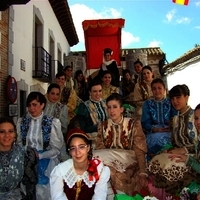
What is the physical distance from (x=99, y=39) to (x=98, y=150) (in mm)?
9240

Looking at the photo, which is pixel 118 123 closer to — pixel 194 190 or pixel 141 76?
pixel 194 190

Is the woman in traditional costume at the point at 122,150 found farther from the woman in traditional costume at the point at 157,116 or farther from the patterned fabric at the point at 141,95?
the patterned fabric at the point at 141,95

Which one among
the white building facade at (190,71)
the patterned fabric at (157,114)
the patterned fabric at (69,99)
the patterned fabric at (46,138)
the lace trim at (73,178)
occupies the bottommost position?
the lace trim at (73,178)

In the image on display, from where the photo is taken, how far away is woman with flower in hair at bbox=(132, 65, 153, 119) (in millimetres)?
5609

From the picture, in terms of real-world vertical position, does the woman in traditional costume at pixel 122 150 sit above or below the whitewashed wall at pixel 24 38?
below

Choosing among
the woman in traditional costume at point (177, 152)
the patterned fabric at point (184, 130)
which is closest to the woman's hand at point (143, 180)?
the woman in traditional costume at point (177, 152)

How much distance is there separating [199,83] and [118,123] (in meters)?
5.96

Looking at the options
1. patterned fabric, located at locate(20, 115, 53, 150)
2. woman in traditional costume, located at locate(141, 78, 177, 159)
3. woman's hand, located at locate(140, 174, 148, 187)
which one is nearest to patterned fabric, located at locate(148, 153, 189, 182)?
woman's hand, located at locate(140, 174, 148, 187)

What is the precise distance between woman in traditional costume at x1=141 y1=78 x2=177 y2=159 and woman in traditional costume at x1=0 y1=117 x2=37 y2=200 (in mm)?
1691

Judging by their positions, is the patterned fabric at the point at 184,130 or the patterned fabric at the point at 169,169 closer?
the patterned fabric at the point at 169,169

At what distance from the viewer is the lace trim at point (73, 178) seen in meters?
2.33

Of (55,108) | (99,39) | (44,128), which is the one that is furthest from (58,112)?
(99,39)

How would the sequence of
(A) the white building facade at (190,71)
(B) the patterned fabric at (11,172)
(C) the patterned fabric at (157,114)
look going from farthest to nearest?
(A) the white building facade at (190,71) → (C) the patterned fabric at (157,114) → (B) the patterned fabric at (11,172)

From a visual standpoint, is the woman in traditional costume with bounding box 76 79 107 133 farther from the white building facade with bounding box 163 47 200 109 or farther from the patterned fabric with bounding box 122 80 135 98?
the white building facade with bounding box 163 47 200 109
